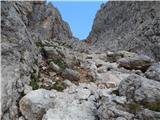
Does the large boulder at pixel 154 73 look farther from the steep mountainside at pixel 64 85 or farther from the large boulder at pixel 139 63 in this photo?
the large boulder at pixel 139 63

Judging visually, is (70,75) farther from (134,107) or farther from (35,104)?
(134,107)

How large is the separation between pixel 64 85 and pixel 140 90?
5.58m

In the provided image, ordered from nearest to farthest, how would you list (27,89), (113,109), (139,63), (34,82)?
1. (113,109)
2. (27,89)
3. (34,82)
4. (139,63)

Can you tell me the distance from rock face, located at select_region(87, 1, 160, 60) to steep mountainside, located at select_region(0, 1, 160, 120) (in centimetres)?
1081

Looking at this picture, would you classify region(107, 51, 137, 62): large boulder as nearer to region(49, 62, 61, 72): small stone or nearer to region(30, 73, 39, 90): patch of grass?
region(49, 62, 61, 72): small stone

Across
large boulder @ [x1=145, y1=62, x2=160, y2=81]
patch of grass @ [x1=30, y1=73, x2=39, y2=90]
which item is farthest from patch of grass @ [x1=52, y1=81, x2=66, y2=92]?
large boulder @ [x1=145, y1=62, x2=160, y2=81]

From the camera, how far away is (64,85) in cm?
2091

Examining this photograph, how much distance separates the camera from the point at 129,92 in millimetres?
17125

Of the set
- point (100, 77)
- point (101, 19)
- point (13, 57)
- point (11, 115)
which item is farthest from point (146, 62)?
point (101, 19)

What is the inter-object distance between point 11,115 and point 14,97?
106cm

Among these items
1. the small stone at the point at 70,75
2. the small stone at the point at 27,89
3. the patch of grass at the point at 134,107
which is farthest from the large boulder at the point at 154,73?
the small stone at the point at 27,89

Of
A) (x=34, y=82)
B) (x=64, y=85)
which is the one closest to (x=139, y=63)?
(x=64, y=85)

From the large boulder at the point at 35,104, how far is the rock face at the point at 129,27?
1985 centimetres

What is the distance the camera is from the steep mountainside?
53.7ft
